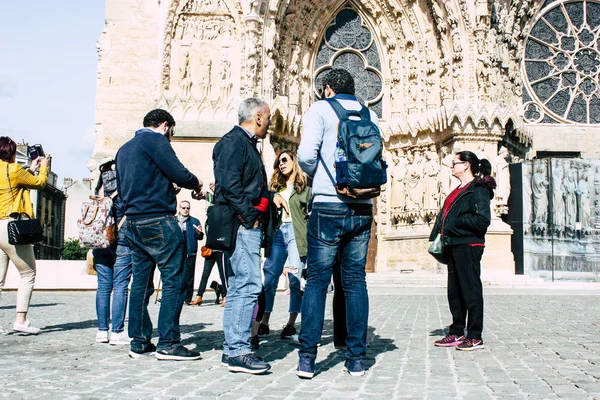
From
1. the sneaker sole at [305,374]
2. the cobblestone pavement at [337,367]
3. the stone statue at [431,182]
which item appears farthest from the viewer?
the stone statue at [431,182]

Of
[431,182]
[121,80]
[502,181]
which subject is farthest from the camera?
[431,182]

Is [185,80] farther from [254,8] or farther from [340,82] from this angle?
[340,82]

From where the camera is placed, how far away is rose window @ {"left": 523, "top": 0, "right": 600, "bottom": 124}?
64.6 feet

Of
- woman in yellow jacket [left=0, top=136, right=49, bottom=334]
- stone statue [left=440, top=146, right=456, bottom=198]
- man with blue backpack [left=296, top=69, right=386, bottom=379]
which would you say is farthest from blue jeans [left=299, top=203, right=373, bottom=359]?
stone statue [left=440, top=146, right=456, bottom=198]

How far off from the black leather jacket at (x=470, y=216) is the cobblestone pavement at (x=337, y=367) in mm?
936

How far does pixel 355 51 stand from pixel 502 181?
223 inches

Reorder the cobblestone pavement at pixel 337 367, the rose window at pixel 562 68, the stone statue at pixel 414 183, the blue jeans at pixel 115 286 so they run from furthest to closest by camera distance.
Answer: the rose window at pixel 562 68 < the stone statue at pixel 414 183 < the blue jeans at pixel 115 286 < the cobblestone pavement at pixel 337 367

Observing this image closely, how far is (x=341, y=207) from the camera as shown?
439 centimetres

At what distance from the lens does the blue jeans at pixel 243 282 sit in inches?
177

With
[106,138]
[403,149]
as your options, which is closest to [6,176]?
[106,138]

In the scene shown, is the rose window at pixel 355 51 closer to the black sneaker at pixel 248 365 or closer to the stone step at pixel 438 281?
the stone step at pixel 438 281

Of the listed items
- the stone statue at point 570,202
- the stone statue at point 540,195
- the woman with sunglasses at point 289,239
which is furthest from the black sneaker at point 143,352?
the stone statue at point 570,202

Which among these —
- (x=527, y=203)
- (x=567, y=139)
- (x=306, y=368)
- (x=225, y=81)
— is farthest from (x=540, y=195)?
(x=306, y=368)

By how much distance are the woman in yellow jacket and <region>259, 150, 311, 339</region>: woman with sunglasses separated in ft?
7.39
